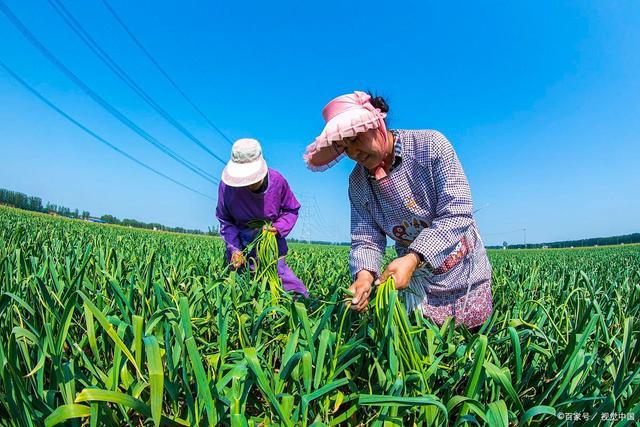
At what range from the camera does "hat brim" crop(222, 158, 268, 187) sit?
253cm

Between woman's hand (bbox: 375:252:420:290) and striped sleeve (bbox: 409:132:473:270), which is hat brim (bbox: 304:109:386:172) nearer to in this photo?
striped sleeve (bbox: 409:132:473:270)

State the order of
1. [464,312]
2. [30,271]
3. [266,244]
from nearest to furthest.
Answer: [464,312] < [30,271] < [266,244]

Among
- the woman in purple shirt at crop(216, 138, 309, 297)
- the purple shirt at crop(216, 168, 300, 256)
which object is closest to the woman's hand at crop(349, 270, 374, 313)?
the woman in purple shirt at crop(216, 138, 309, 297)

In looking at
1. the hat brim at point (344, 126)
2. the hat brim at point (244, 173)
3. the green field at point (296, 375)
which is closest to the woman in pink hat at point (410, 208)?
the hat brim at point (344, 126)

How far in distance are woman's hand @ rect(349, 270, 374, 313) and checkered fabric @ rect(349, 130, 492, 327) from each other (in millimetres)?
154

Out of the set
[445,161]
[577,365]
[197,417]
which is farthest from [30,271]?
[577,365]

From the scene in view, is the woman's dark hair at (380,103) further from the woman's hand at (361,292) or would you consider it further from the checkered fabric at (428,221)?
the woman's hand at (361,292)

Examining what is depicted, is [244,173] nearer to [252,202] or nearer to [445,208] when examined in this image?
[252,202]

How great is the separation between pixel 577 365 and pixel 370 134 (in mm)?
970

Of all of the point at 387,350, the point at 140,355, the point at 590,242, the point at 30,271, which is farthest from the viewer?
the point at 590,242

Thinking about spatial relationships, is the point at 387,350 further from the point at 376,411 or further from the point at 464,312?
the point at 464,312

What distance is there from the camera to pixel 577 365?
3.15 ft

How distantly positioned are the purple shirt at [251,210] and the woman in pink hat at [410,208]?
42.3 inches

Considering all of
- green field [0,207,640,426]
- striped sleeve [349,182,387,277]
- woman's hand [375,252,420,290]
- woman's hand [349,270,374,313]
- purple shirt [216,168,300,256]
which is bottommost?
green field [0,207,640,426]
